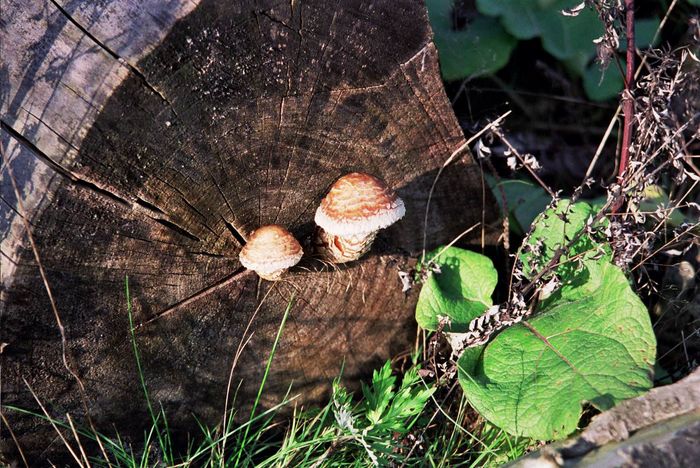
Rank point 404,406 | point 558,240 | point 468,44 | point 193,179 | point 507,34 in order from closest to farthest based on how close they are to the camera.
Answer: point 193,179
point 404,406
point 558,240
point 468,44
point 507,34

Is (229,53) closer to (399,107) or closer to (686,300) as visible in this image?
(399,107)

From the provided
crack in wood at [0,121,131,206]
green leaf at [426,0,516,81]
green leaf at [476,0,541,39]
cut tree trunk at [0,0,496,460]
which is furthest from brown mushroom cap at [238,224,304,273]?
green leaf at [476,0,541,39]

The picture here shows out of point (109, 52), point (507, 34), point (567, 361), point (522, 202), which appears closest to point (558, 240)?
point (522, 202)

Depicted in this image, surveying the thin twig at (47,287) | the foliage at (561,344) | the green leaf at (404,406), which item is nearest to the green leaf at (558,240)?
the foliage at (561,344)

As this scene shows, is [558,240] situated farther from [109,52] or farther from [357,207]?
[109,52]

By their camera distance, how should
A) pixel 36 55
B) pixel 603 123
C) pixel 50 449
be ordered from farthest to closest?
pixel 603 123, pixel 50 449, pixel 36 55

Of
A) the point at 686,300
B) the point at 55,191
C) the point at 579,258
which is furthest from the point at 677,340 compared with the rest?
the point at 55,191
